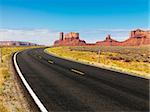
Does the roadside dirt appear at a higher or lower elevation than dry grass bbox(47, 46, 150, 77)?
higher

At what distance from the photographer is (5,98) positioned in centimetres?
945

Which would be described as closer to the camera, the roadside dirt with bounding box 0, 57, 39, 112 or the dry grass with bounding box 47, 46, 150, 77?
the roadside dirt with bounding box 0, 57, 39, 112

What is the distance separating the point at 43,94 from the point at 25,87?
188 centimetres

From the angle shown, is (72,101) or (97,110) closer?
(97,110)

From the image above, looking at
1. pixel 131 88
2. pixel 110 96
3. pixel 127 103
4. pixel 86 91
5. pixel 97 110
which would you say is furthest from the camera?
pixel 131 88

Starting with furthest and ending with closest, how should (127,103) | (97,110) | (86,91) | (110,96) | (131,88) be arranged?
(131,88), (86,91), (110,96), (127,103), (97,110)

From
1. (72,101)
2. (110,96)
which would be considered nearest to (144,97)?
(110,96)

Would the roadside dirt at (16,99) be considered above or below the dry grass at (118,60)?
above

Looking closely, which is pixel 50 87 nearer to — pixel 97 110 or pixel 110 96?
pixel 110 96

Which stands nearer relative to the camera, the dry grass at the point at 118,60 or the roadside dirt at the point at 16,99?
the roadside dirt at the point at 16,99

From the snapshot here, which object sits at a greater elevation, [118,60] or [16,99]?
[16,99]

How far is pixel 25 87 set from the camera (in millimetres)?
11578

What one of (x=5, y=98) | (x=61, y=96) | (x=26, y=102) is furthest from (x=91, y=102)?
(x=5, y=98)

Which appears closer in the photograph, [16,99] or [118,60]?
[16,99]
